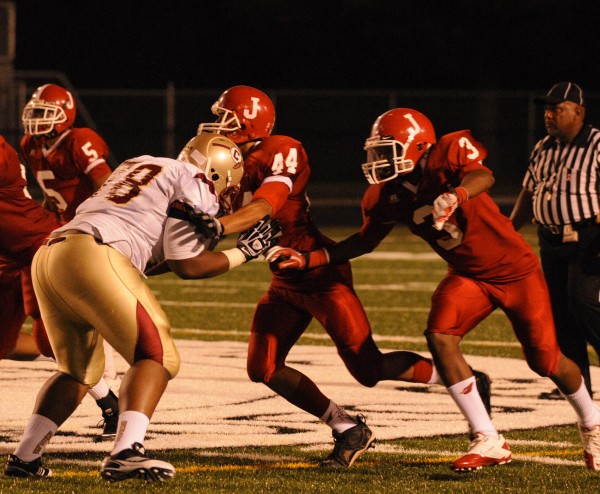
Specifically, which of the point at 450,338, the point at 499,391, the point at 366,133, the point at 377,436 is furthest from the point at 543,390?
the point at 366,133

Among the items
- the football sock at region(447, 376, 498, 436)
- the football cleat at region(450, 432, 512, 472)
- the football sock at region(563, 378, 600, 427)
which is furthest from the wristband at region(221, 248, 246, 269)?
the football sock at region(563, 378, 600, 427)

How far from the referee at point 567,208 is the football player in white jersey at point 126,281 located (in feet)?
7.30

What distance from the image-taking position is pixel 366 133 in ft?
99.9

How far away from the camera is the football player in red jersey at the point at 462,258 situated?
19.2ft

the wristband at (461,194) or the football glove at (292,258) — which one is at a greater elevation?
the wristband at (461,194)

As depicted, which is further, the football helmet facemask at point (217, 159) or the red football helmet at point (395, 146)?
the red football helmet at point (395, 146)

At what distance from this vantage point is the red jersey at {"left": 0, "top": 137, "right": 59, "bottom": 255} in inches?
275

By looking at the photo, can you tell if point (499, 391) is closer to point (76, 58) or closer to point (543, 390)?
point (543, 390)

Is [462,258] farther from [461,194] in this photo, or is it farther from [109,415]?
[109,415]

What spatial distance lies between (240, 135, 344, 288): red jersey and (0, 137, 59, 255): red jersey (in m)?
1.38

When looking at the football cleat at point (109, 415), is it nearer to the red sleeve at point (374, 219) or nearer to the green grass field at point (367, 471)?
the green grass field at point (367, 471)

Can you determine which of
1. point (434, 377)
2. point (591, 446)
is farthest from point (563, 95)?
point (591, 446)

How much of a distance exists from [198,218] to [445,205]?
Result: 3.25 ft

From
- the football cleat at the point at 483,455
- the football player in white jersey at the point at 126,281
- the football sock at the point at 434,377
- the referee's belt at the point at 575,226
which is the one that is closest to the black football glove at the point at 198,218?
the football player in white jersey at the point at 126,281
